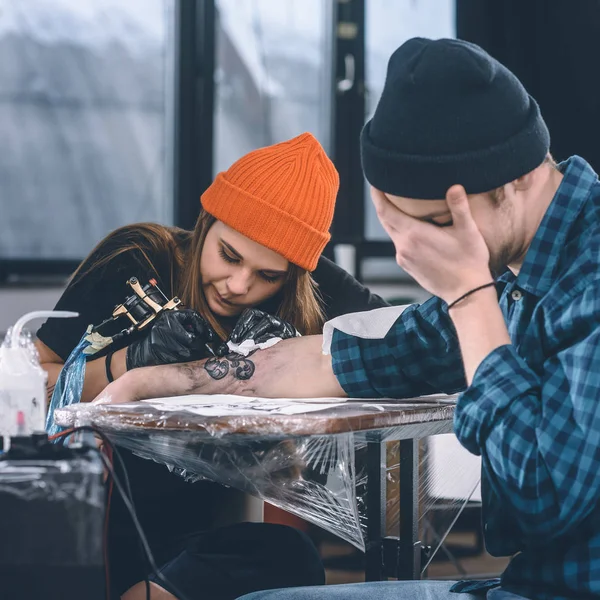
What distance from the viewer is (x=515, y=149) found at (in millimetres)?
953

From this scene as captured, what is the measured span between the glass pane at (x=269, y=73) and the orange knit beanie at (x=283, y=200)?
169 centimetres

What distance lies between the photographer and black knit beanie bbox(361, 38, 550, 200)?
3.08 ft

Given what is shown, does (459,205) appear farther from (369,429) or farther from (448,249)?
(369,429)

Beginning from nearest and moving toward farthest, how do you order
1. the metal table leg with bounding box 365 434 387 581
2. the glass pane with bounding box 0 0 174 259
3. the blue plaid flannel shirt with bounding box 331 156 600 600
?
the blue plaid flannel shirt with bounding box 331 156 600 600, the metal table leg with bounding box 365 434 387 581, the glass pane with bounding box 0 0 174 259

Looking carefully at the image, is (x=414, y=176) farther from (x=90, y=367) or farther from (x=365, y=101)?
(x=365, y=101)

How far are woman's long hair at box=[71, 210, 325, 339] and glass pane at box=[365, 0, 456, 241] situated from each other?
1.90 meters

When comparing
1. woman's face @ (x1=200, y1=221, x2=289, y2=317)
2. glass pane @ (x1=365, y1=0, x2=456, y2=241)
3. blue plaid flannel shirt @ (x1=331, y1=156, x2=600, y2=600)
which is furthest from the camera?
glass pane @ (x1=365, y1=0, x2=456, y2=241)

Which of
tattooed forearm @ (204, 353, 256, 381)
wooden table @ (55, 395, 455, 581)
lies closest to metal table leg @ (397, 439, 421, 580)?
wooden table @ (55, 395, 455, 581)

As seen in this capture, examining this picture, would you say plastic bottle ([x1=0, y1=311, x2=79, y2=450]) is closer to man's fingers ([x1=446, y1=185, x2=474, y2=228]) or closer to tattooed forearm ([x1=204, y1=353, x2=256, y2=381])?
tattooed forearm ([x1=204, y1=353, x2=256, y2=381])

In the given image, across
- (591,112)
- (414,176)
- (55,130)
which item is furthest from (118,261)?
(591,112)

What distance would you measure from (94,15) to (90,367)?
2.04 m

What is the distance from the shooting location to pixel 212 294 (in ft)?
5.89

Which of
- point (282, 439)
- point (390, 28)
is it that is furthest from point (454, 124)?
point (390, 28)

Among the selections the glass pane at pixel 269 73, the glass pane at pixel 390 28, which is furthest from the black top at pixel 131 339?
the glass pane at pixel 390 28
